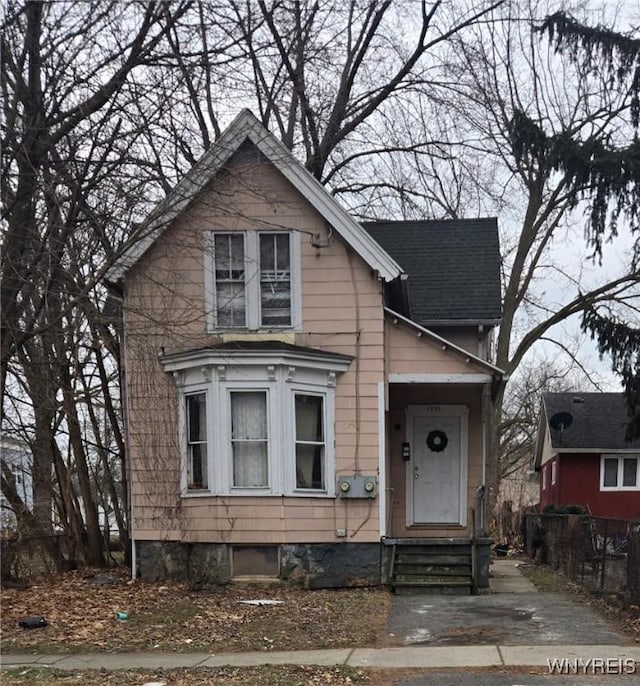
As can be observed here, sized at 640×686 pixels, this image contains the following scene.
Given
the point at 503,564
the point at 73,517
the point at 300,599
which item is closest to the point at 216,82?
the point at 300,599

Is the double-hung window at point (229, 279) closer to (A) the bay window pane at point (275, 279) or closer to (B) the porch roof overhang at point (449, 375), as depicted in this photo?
(A) the bay window pane at point (275, 279)

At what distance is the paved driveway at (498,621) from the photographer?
7703 millimetres

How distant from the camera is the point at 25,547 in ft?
39.0

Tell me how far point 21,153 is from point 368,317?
5.53 m

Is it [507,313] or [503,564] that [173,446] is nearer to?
[503,564]

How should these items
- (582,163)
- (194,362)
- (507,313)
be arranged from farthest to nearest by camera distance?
1. (507,313)
2. (582,163)
3. (194,362)

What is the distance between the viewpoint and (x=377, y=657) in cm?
710

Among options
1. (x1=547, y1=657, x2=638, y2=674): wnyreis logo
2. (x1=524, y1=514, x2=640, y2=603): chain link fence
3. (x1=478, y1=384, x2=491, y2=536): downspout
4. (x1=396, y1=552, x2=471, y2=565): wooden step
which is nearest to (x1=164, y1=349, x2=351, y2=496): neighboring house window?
(x1=396, y1=552, x2=471, y2=565): wooden step

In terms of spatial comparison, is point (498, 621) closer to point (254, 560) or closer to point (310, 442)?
point (310, 442)

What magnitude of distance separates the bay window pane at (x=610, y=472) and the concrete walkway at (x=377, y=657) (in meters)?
18.5

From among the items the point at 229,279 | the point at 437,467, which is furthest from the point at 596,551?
the point at 229,279

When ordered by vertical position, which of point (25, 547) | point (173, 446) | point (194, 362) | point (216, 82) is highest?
point (216, 82)

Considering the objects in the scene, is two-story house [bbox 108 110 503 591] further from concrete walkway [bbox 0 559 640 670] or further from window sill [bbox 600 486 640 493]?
window sill [bbox 600 486 640 493]

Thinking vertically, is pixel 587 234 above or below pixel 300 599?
above
